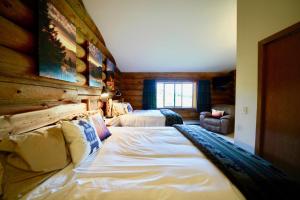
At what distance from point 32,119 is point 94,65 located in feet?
5.72

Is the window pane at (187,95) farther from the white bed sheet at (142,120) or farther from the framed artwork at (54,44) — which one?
the framed artwork at (54,44)

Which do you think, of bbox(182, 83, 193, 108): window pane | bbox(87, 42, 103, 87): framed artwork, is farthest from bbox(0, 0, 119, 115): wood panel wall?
bbox(182, 83, 193, 108): window pane

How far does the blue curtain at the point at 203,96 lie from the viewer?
5551 millimetres

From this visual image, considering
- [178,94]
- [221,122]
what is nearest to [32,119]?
[221,122]

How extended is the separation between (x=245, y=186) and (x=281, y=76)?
1327 millimetres

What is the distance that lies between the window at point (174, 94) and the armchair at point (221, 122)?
1.21 m

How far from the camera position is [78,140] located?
1218 mm

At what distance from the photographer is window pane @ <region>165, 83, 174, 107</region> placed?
5.84 m

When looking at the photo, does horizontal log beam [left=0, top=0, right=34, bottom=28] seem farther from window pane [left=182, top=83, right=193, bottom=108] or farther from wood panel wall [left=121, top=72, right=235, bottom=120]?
window pane [left=182, top=83, right=193, bottom=108]

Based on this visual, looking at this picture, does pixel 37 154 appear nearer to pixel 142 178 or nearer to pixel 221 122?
pixel 142 178

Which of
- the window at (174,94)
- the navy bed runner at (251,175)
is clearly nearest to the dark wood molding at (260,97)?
the navy bed runner at (251,175)

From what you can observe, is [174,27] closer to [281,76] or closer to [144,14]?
[144,14]

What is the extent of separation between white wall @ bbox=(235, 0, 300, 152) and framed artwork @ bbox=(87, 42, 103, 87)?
2.41m

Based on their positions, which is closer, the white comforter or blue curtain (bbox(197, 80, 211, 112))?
the white comforter
